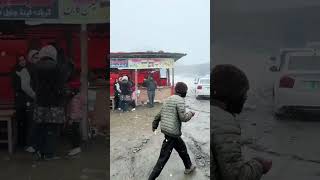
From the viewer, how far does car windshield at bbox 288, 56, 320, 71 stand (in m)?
2.10

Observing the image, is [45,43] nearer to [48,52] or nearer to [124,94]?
[48,52]

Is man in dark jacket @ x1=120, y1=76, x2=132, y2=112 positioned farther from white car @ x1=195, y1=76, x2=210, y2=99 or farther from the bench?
the bench

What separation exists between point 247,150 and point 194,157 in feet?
0.82

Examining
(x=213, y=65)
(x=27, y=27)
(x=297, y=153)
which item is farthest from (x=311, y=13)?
(x=27, y=27)

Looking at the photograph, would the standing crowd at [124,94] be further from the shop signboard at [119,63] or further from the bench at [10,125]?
the bench at [10,125]

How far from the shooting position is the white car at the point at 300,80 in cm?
211

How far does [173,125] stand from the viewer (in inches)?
86.4

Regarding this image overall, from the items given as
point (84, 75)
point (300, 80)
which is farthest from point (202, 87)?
point (84, 75)

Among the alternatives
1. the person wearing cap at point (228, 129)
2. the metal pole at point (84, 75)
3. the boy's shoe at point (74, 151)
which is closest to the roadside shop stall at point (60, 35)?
the metal pole at point (84, 75)

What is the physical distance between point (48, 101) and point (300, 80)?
4.40ft

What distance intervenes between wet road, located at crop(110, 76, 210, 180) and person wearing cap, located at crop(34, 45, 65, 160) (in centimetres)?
43

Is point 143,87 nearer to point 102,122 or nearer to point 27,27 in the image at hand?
point 102,122

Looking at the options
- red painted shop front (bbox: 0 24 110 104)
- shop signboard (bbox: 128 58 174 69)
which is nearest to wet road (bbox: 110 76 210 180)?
shop signboard (bbox: 128 58 174 69)

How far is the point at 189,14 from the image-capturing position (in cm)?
209
